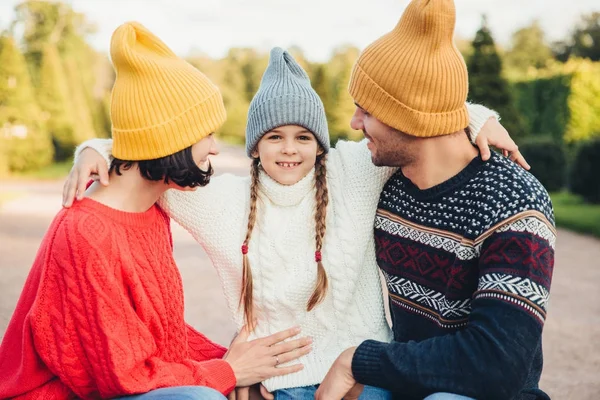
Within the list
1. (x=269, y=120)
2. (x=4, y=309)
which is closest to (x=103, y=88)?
(x=4, y=309)

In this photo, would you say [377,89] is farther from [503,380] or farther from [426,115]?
[503,380]

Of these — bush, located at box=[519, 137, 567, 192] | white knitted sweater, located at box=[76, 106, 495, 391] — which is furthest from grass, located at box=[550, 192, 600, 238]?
white knitted sweater, located at box=[76, 106, 495, 391]

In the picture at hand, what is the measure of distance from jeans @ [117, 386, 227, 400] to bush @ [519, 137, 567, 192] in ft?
42.4

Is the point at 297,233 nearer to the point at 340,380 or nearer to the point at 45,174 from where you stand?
the point at 340,380

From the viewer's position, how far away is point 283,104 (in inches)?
107

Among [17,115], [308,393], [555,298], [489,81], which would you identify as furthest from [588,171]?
[17,115]

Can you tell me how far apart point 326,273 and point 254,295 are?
1.08 ft

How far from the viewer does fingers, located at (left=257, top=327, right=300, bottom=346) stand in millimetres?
2609

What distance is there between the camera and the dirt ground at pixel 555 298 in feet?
15.2

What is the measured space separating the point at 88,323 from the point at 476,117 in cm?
176

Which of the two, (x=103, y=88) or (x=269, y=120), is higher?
(x=269, y=120)

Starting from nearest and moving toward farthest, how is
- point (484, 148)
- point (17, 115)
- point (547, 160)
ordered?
1. point (484, 148)
2. point (547, 160)
3. point (17, 115)

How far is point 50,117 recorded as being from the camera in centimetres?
2381

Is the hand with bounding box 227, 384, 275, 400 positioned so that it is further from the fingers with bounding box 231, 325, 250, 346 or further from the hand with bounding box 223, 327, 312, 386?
the fingers with bounding box 231, 325, 250, 346
